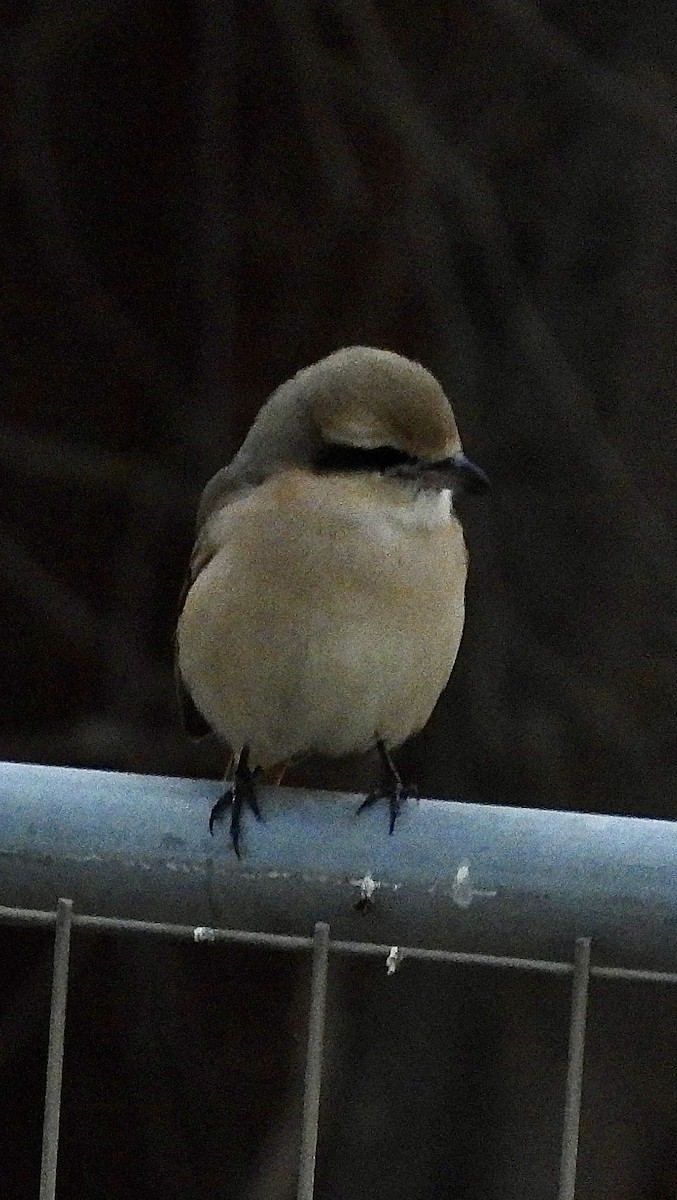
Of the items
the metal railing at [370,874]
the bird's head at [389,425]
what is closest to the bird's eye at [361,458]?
the bird's head at [389,425]

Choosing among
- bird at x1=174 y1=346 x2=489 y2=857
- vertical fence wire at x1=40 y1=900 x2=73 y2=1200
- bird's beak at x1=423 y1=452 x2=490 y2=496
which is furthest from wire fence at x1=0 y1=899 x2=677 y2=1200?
bird's beak at x1=423 y1=452 x2=490 y2=496

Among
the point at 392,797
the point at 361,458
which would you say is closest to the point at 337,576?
the point at 361,458

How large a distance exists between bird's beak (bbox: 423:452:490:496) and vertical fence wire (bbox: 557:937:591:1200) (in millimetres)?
815

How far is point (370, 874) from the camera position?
1042 mm

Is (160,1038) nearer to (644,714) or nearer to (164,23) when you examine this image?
(644,714)

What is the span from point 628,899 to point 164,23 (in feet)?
7.29

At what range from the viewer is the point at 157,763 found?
2963mm

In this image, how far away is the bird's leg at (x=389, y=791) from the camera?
44.9 inches

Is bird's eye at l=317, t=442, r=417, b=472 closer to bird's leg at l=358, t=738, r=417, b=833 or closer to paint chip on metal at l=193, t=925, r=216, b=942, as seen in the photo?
bird's leg at l=358, t=738, r=417, b=833

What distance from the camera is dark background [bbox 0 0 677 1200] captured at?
288 cm

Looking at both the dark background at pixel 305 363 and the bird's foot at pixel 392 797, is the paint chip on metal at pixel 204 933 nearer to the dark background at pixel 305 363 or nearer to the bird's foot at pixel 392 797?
the bird's foot at pixel 392 797

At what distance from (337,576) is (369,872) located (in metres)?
0.70

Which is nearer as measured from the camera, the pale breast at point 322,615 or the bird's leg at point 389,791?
the bird's leg at point 389,791

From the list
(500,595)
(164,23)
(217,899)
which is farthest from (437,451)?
(164,23)
